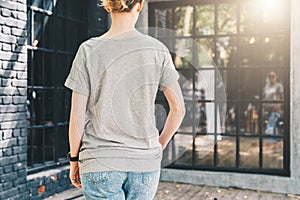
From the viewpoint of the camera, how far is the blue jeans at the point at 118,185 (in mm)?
1371

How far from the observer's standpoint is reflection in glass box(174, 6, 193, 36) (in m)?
5.42

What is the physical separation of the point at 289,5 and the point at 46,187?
3.10m

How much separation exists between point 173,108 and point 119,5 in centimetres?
41

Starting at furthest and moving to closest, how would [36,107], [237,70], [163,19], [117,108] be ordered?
[163,19], [237,70], [36,107], [117,108]

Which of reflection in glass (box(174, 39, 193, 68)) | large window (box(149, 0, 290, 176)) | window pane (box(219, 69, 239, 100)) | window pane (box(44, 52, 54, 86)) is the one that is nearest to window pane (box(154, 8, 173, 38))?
large window (box(149, 0, 290, 176))

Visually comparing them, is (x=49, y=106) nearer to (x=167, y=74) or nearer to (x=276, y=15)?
(x=276, y=15)

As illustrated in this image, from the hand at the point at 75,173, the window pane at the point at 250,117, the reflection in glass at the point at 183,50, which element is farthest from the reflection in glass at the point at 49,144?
the window pane at the point at 250,117

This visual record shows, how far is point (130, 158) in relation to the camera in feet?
4.58

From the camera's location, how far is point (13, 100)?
11.8 ft

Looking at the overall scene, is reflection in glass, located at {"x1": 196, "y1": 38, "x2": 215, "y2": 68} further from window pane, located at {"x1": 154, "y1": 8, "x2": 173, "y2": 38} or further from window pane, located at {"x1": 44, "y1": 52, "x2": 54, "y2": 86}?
window pane, located at {"x1": 44, "y1": 52, "x2": 54, "y2": 86}

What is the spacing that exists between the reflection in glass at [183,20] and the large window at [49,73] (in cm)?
130

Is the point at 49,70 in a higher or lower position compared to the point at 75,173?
higher

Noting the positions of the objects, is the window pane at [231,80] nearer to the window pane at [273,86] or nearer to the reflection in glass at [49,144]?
the window pane at [273,86]

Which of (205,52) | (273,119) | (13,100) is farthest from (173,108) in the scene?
(273,119)
